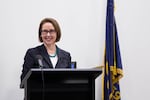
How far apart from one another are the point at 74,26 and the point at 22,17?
654mm

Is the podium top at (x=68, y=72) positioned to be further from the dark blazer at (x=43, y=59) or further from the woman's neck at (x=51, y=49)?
the woman's neck at (x=51, y=49)

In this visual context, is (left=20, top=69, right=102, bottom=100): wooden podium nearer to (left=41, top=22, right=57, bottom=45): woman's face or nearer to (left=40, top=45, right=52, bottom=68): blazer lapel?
(left=40, top=45, right=52, bottom=68): blazer lapel

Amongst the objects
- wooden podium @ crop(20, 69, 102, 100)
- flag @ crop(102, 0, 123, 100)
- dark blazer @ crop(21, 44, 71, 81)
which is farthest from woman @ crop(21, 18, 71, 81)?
flag @ crop(102, 0, 123, 100)

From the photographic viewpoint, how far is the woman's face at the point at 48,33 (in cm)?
242

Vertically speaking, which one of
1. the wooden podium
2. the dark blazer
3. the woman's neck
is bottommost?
the wooden podium

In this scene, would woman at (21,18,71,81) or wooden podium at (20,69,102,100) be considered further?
woman at (21,18,71,81)

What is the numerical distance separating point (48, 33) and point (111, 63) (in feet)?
3.96

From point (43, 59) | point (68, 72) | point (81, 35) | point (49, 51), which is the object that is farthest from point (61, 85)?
point (81, 35)

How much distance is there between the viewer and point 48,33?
8.02 feet

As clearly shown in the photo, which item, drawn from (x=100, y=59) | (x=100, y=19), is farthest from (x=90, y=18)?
(x=100, y=59)

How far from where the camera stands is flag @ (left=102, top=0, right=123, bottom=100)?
3.41 m

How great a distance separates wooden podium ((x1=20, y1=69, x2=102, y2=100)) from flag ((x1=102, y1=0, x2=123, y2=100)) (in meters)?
1.53

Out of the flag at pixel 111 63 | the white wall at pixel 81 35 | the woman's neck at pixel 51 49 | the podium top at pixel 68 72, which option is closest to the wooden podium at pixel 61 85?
the podium top at pixel 68 72

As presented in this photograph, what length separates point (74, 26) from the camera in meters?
3.64
